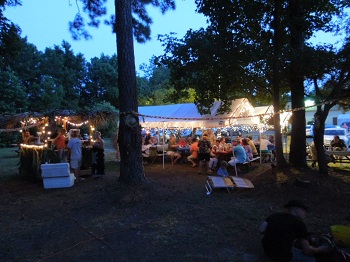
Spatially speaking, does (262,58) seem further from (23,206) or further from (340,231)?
(23,206)

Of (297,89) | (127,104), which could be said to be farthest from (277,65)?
(127,104)

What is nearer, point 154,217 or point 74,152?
point 154,217

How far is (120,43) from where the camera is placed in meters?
7.79

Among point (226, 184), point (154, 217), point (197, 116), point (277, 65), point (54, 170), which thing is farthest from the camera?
point (197, 116)

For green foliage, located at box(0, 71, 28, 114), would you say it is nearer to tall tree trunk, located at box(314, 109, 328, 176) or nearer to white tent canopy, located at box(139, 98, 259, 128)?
white tent canopy, located at box(139, 98, 259, 128)

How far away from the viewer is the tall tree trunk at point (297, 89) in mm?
8508

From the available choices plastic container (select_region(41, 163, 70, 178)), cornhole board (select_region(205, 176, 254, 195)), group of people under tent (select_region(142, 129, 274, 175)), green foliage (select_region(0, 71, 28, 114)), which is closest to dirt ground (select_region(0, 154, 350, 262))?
cornhole board (select_region(205, 176, 254, 195))

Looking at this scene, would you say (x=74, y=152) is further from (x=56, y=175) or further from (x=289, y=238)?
(x=289, y=238)

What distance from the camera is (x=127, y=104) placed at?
7648mm

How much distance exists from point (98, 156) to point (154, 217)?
5.19 m

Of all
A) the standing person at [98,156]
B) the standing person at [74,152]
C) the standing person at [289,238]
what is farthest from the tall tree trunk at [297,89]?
the standing person at [74,152]

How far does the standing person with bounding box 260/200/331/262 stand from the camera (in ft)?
10.9

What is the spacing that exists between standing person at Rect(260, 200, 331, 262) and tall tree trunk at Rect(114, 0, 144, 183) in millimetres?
4419

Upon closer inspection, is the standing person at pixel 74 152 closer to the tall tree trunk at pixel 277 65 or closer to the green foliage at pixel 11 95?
the tall tree trunk at pixel 277 65
